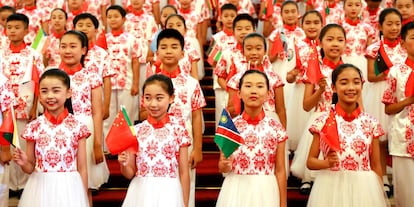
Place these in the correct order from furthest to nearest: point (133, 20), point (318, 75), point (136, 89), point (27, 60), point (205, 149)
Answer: point (133, 20), point (136, 89), point (205, 149), point (27, 60), point (318, 75)

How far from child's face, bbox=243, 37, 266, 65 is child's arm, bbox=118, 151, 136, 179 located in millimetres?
1886

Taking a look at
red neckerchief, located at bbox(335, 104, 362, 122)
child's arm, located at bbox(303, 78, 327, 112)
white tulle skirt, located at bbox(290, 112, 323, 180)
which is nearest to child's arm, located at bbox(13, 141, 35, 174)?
red neckerchief, located at bbox(335, 104, 362, 122)

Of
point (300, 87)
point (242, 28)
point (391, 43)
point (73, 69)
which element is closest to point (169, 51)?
point (73, 69)

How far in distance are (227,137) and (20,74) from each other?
278 cm

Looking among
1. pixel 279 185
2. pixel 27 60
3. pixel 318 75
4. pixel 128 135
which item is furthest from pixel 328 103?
pixel 27 60

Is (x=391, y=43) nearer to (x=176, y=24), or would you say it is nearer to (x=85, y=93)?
(x=176, y=24)

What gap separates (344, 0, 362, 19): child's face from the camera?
8016 mm

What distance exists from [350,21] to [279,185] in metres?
3.90

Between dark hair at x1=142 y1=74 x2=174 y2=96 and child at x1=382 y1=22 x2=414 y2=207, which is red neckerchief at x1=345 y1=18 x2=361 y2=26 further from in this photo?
dark hair at x1=142 y1=74 x2=174 y2=96

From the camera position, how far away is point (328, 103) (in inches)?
231

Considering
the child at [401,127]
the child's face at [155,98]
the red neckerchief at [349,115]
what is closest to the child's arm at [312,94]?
the child at [401,127]

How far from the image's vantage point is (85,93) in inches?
221

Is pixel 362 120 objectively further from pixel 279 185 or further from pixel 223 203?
pixel 223 203

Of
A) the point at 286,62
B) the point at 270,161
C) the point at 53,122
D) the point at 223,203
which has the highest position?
the point at 286,62
